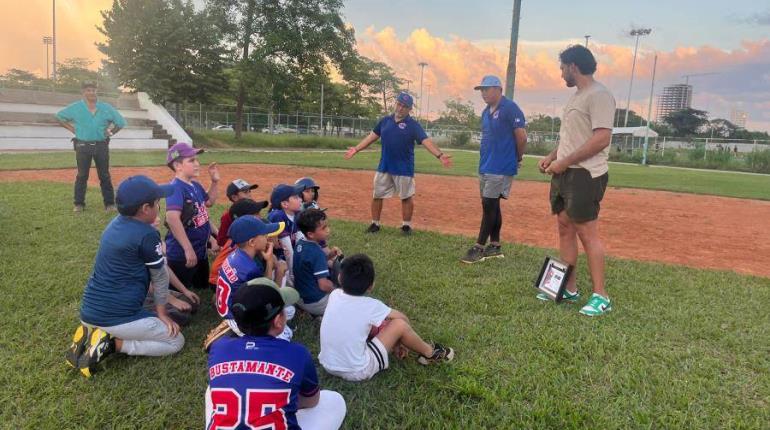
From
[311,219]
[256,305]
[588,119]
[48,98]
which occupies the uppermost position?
[48,98]

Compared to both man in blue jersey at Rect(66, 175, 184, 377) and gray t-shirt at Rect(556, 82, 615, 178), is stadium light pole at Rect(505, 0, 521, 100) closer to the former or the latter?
gray t-shirt at Rect(556, 82, 615, 178)

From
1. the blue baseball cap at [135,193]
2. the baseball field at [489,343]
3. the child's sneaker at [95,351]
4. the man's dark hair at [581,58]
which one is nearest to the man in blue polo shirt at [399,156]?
the baseball field at [489,343]

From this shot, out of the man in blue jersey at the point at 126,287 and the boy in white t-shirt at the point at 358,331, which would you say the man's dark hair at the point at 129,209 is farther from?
the boy in white t-shirt at the point at 358,331

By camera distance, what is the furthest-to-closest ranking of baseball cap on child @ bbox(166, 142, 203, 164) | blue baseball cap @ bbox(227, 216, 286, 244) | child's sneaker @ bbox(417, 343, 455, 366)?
1. baseball cap on child @ bbox(166, 142, 203, 164)
2. blue baseball cap @ bbox(227, 216, 286, 244)
3. child's sneaker @ bbox(417, 343, 455, 366)

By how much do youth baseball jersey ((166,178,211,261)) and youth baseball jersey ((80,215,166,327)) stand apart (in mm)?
882

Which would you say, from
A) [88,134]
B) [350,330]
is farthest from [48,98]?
[350,330]

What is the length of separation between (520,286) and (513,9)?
12.8m

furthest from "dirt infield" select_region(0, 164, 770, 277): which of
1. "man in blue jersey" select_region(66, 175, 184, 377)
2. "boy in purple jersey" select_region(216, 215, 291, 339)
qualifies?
"man in blue jersey" select_region(66, 175, 184, 377)

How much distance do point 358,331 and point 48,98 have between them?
28.8 metres

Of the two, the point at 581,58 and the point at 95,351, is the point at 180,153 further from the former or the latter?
the point at 581,58

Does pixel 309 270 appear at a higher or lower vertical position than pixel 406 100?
lower

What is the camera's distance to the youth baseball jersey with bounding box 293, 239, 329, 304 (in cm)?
380

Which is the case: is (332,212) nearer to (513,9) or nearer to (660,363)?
(660,363)

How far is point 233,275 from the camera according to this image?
326 centimetres
